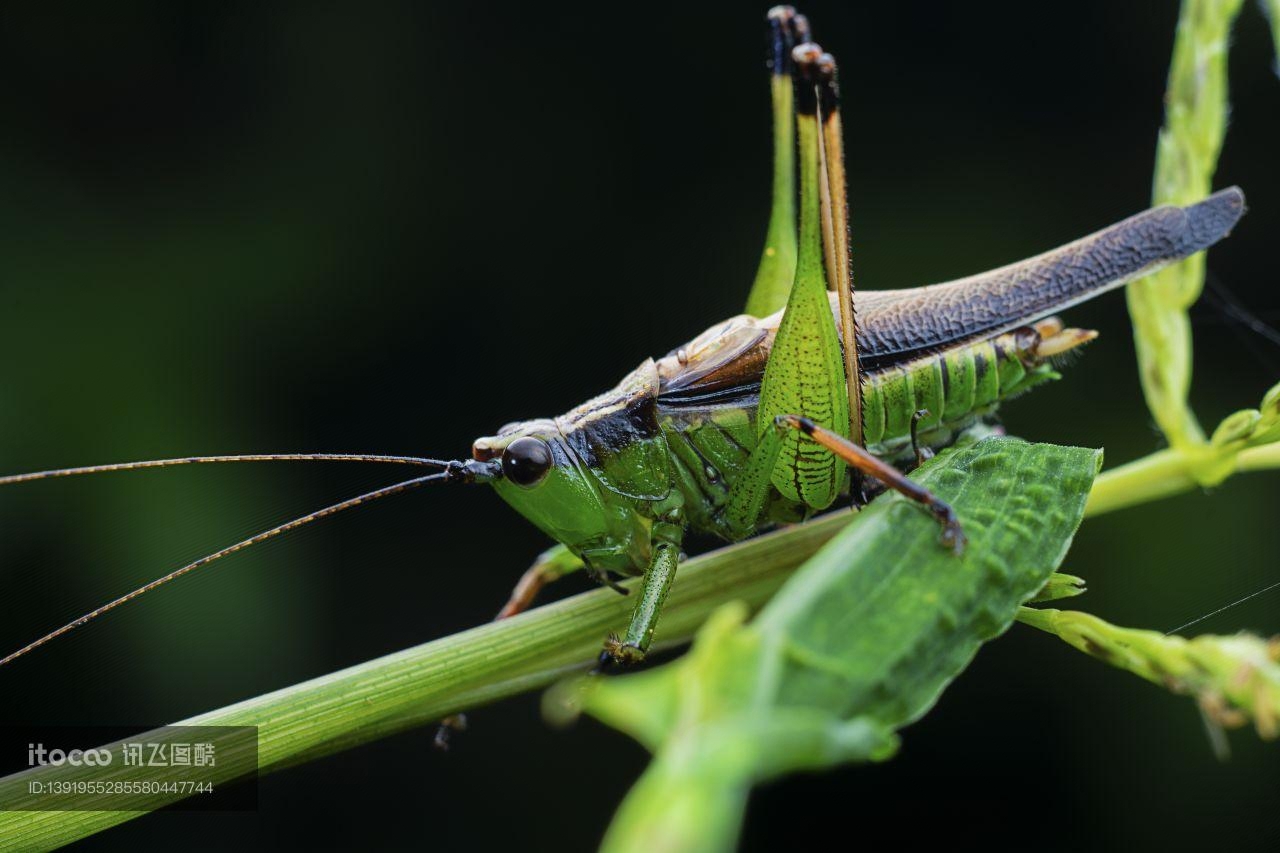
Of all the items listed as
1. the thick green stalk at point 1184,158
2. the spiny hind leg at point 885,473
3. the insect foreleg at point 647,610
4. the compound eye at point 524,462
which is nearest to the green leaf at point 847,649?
the spiny hind leg at point 885,473

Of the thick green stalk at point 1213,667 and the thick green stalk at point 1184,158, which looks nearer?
the thick green stalk at point 1213,667

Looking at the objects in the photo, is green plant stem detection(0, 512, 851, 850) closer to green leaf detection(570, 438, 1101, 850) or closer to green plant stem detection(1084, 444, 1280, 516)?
green leaf detection(570, 438, 1101, 850)

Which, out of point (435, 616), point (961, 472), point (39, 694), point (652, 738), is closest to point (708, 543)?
point (435, 616)

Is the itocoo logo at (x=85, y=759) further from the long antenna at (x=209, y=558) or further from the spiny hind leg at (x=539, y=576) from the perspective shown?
the spiny hind leg at (x=539, y=576)

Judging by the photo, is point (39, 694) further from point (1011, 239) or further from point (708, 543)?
point (1011, 239)

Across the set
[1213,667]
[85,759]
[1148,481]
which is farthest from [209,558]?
[1148,481]

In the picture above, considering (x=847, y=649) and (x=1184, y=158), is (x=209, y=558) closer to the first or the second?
(x=847, y=649)

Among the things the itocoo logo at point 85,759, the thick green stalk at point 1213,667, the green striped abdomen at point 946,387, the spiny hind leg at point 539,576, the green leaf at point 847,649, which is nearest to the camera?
the green leaf at point 847,649
